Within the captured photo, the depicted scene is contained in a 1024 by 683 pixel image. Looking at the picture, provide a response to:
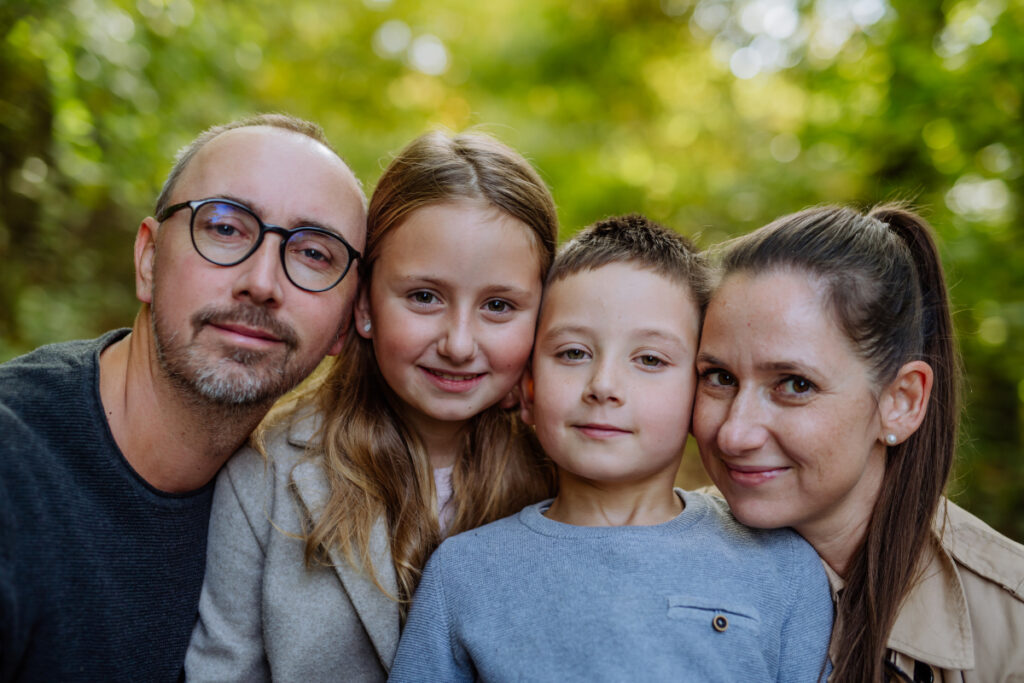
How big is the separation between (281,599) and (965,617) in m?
1.94

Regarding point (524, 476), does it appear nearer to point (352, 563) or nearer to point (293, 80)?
point (352, 563)

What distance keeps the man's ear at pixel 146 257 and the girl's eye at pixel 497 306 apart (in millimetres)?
1072

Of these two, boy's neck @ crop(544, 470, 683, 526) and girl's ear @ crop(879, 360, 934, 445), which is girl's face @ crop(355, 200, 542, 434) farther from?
girl's ear @ crop(879, 360, 934, 445)

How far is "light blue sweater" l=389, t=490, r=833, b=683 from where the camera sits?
188 centimetres

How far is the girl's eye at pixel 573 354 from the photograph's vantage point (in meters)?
2.16

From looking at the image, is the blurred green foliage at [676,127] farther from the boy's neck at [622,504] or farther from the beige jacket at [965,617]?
the boy's neck at [622,504]

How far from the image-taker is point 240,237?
2.23 meters

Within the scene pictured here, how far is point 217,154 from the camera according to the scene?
2.33m

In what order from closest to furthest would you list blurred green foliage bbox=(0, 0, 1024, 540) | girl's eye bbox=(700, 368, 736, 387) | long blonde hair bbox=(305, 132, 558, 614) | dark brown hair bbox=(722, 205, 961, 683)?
dark brown hair bbox=(722, 205, 961, 683) < girl's eye bbox=(700, 368, 736, 387) < long blonde hair bbox=(305, 132, 558, 614) < blurred green foliage bbox=(0, 0, 1024, 540)

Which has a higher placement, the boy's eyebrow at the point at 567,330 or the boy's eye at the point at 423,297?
the boy's eye at the point at 423,297

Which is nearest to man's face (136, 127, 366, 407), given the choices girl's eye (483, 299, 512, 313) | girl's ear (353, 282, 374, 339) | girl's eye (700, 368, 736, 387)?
girl's ear (353, 282, 374, 339)

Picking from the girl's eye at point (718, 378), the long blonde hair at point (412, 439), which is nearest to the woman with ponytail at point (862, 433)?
the girl's eye at point (718, 378)

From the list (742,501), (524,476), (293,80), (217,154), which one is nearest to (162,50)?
(217,154)

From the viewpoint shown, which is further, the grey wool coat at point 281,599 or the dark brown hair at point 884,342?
the grey wool coat at point 281,599
